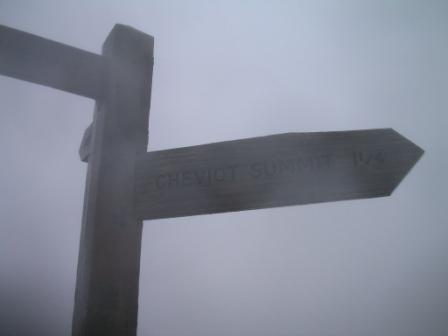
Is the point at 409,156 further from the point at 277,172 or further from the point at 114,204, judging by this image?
the point at 114,204

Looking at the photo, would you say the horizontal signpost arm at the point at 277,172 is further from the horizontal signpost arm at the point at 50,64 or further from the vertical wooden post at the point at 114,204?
the horizontal signpost arm at the point at 50,64

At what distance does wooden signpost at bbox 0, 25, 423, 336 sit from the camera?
41 cm

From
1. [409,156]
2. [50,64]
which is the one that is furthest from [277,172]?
[50,64]

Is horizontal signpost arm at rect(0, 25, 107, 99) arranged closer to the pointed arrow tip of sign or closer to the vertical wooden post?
the vertical wooden post

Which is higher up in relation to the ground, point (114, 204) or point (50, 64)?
point (50, 64)

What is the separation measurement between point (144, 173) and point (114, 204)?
2.4 inches

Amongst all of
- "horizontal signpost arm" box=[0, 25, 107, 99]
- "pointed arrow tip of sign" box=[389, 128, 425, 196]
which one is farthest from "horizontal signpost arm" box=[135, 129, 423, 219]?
"horizontal signpost arm" box=[0, 25, 107, 99]

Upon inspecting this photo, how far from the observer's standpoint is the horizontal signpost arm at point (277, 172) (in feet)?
1.31

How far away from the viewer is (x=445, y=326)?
2408mm

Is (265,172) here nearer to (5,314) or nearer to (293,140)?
(293,140)

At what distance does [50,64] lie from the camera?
1.62 ft

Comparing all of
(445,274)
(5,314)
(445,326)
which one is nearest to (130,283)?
(445,326)

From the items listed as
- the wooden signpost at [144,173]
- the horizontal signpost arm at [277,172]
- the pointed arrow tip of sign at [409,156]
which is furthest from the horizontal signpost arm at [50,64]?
the pointed arrow tip of sign at [409,156]

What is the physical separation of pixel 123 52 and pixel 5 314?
3517 millimetres
